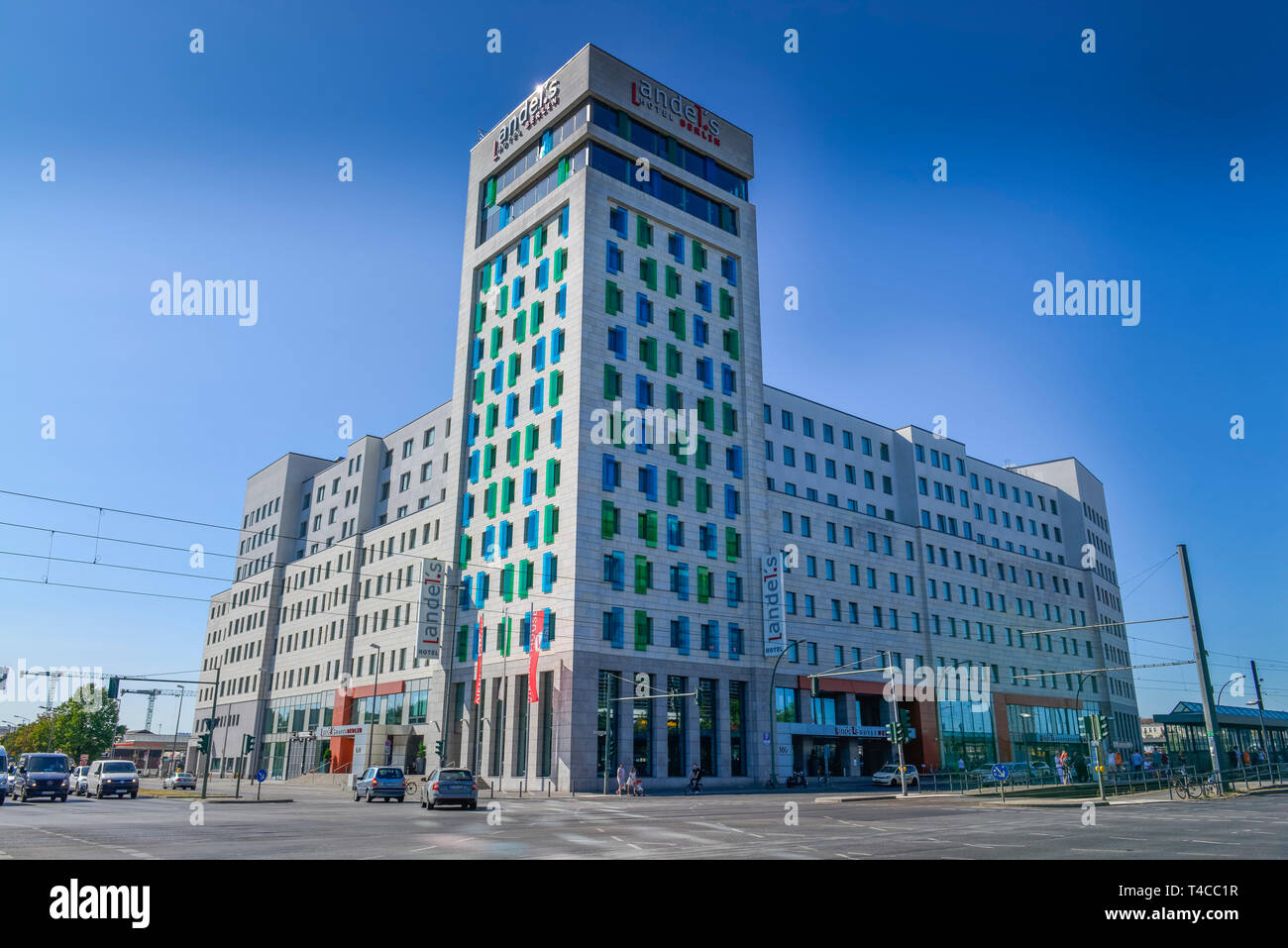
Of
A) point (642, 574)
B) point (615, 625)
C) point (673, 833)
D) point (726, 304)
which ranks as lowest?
point (673, 833)

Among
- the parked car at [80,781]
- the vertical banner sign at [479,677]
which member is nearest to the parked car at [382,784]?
the vertical banner sign at [479,677]

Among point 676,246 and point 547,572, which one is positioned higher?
point 676,246

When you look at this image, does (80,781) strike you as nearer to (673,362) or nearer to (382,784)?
(382,784)

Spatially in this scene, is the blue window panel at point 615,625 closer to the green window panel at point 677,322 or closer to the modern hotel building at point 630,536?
the modern hotel building at point 630,536

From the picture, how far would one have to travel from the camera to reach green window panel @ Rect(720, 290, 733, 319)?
64.3 meters

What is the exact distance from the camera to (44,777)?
3638 cm

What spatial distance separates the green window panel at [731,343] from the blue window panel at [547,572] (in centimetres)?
2164

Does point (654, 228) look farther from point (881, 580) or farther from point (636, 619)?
point (881, 580)

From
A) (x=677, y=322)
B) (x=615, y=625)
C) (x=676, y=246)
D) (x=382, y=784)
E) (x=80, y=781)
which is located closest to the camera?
(x=382, y=784)

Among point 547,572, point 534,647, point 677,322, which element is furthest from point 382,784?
Result: point 677,322

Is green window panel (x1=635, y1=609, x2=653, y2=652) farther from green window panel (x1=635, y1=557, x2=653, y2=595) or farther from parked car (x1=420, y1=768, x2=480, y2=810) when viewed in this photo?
parked car (x1=420, y1=768, x2=480, y2=810)

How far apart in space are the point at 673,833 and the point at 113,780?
36.7 meters
